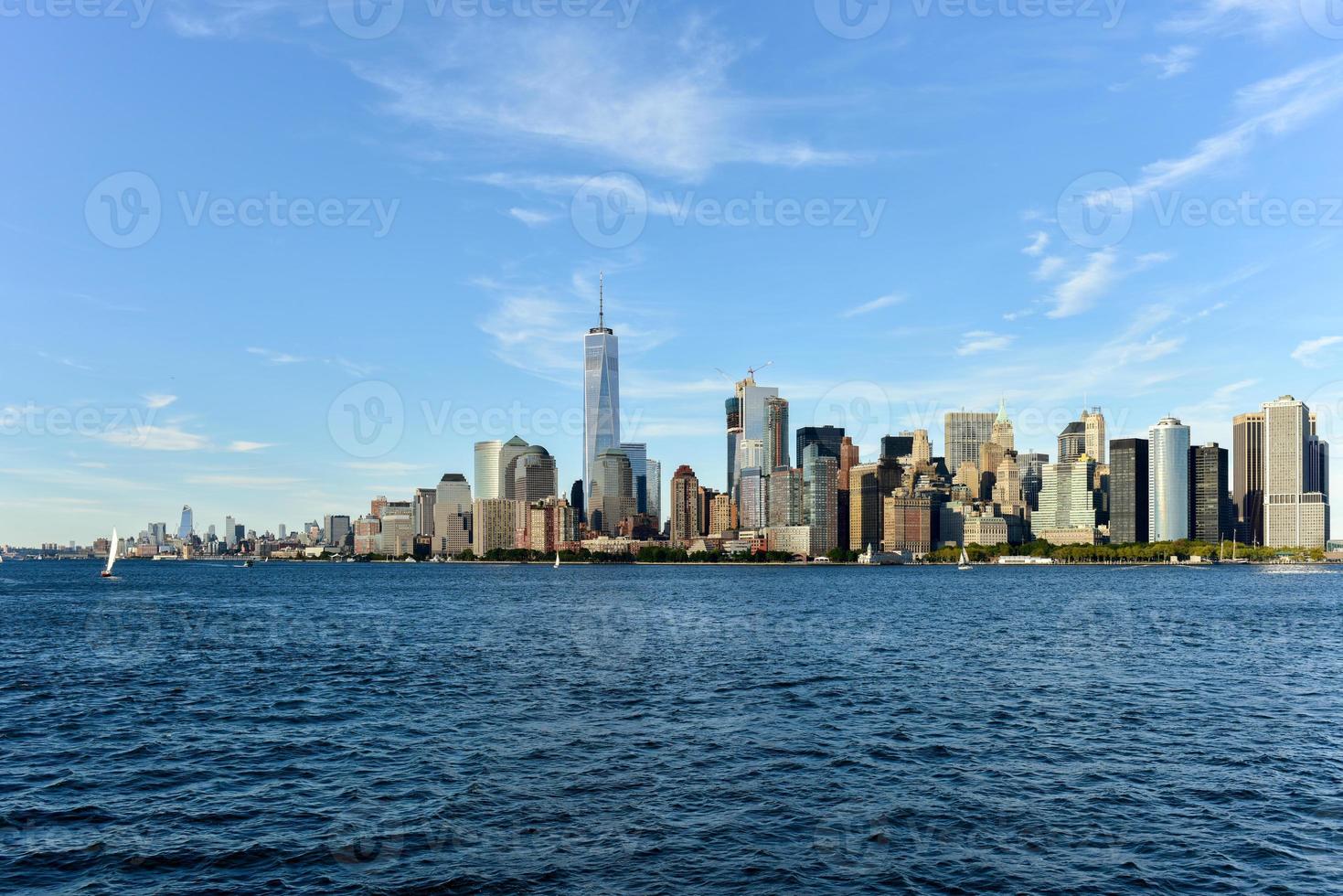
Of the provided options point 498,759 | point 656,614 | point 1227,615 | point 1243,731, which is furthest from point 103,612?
point 1227,615

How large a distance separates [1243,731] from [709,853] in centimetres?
3067

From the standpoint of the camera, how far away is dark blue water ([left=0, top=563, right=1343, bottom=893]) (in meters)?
27.0

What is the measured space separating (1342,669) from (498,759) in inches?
2346

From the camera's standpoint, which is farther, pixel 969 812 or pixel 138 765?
pixel 138 765

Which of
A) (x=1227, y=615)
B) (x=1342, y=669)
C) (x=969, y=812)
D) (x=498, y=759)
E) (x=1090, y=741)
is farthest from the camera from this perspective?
(x=1227, y=615)

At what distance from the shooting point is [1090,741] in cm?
4209

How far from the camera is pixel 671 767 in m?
37.2

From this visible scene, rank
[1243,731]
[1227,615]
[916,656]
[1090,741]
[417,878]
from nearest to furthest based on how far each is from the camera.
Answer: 1. [417,878]
2. [1090,741]
3. [1243,731]
4. [916,656]
5. [1227,615]

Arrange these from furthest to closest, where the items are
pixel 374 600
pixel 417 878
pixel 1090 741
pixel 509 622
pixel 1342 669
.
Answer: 1. pixel 374 600
2. pixel 509 622
3. pixel 1342 669
4. pixel 1090 741
5. pixel 417 878

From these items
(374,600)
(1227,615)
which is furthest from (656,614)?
(1227,615)

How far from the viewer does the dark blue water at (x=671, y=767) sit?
26969mm

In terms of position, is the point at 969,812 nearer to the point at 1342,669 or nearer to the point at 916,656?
the point at 916,656

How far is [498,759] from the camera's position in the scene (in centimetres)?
3847

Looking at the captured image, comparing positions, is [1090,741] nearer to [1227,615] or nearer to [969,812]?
[969,812]
